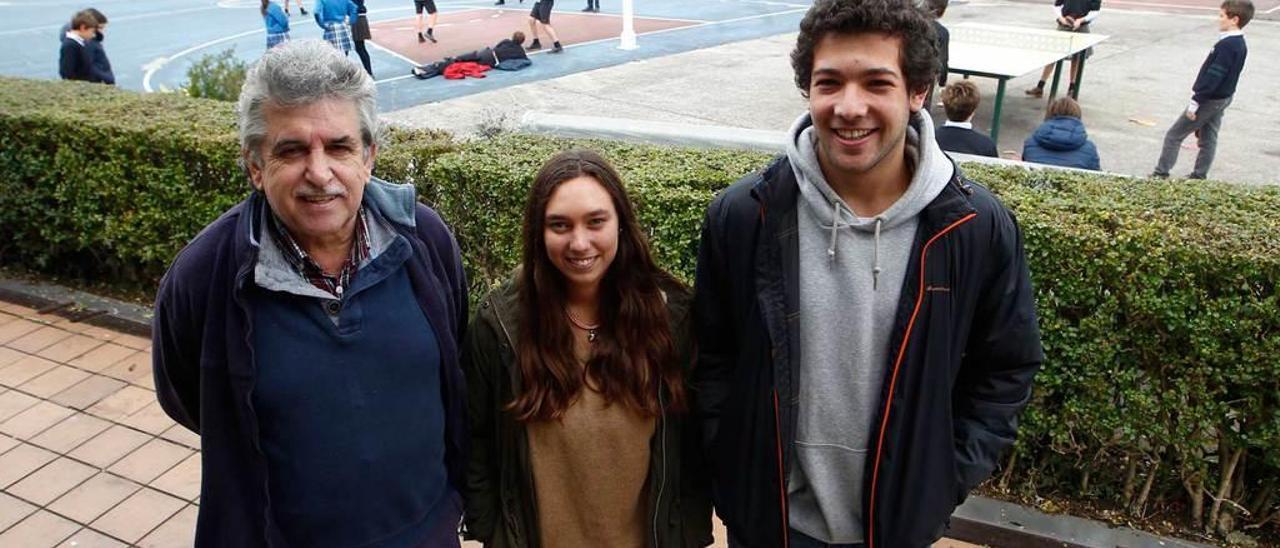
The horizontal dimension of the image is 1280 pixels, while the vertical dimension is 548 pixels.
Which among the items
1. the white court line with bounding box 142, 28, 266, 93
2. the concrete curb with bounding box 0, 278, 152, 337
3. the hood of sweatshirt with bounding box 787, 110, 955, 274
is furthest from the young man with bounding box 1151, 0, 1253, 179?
the white court line with bounding box 142, 28, 266, 93

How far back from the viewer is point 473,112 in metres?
11.2

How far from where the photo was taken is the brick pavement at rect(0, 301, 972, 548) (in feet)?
11.7

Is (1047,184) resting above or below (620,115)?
above

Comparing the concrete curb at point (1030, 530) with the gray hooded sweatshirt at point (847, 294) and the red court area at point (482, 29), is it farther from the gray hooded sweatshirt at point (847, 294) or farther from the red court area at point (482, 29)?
the red court area at point (482, 29)

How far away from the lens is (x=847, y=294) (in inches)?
76.5

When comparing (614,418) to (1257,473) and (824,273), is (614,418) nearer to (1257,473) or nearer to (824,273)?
(824,273)

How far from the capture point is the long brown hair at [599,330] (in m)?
2.16

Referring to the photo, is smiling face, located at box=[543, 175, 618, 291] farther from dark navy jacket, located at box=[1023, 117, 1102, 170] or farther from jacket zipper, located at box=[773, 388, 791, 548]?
dark navy jacket, located at box=[1023, 117, 1102, 170]

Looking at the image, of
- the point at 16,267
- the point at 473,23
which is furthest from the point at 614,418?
the point at 473,23

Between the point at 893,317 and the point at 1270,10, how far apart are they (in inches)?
1054

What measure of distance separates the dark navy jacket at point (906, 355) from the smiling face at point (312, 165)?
0.80 meters

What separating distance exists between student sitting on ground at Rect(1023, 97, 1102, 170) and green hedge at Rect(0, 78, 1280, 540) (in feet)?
7.91

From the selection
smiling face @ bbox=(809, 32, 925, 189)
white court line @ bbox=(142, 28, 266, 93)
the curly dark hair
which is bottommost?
white court line @ bbox=(142, 28, 266, 93)

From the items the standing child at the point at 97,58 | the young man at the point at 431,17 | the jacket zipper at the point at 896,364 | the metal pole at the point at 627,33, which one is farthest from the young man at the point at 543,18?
the jacket zipper at the point at 896,364
